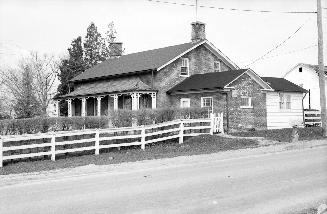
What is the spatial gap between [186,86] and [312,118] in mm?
10781

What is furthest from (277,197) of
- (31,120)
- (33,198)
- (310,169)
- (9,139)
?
(31,120)

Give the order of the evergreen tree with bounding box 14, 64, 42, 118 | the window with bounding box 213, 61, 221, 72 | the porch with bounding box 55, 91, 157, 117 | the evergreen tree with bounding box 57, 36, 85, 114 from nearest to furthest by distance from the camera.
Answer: the porch with bounding box 55, 91, 157, 117 → the window with bounding box 213, 61, 221, 72 → the evergreen tree with bounding box 14, 64, 42, 118 → the evergreen tree with bounding box 57, 36, 85, 114

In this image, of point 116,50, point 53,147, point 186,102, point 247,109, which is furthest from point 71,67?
point 53,147

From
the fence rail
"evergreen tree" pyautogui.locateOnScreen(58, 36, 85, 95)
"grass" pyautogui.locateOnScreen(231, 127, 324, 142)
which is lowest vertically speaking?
"grass" pyautogui.locateOnScreen(231, 127, 324, 142)

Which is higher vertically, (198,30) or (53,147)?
(198,30)

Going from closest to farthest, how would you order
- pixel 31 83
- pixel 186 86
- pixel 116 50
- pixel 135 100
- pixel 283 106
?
1. pixel 135 100
2. pixel 186 86
3. pixel 283 106
4. pixel 116 50
5. pixel 31 83

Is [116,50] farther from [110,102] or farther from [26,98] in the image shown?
[26,98]

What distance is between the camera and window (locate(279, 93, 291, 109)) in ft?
107

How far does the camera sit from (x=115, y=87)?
33.6 m

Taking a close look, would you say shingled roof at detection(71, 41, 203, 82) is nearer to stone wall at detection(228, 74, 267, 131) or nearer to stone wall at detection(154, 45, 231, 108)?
stone wall at detection(154, 45, 231, 108)

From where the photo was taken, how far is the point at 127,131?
19234mm

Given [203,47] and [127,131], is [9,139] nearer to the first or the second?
[127,131]

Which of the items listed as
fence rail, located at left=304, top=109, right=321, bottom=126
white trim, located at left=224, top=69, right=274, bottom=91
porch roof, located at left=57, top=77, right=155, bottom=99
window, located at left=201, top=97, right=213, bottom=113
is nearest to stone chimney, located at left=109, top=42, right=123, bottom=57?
porch roof, located at left=57, top=77, right=155, bottom=99

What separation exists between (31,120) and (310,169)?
10446 millimetres
